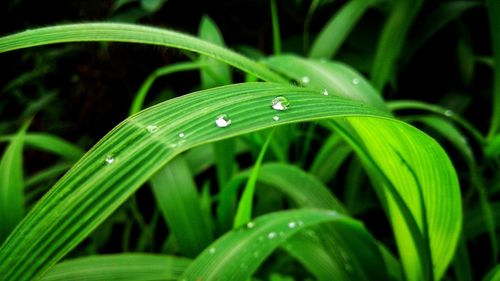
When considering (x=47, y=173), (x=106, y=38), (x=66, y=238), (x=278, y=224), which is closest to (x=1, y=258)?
(x=66, y=238)

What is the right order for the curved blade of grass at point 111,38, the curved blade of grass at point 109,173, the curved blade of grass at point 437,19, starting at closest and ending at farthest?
the curved blade of grass at point 109,173 → the curved blade of grass at point 111,38 → the curved blade of grass at point 437,19

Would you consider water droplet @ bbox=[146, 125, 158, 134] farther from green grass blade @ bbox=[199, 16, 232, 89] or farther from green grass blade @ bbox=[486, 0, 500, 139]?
green grass blade @ bbox=[486, 0, 500, 139]

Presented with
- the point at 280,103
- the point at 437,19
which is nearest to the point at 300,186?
the point at 280,103

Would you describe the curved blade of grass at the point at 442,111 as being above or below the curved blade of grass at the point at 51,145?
below

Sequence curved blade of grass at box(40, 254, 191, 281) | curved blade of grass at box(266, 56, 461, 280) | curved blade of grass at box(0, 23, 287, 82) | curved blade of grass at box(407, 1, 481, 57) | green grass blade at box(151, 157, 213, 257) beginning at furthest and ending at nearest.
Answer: curved blade of grass at box(407, 1, 481, 57) → green grass blade at box(151, 157, 213, 257) → curved blade of grass at box(40, 254, 191, 281) → curved blade of grass at box(266, 56, 461, 280) → curved blade of grass at box(0, 23, 287, 82)

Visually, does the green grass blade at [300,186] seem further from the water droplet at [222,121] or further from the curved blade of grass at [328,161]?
the water droplet at [222,121]

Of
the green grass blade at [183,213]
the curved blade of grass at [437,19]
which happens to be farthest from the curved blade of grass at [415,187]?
the curved blade of grass at [437,19]

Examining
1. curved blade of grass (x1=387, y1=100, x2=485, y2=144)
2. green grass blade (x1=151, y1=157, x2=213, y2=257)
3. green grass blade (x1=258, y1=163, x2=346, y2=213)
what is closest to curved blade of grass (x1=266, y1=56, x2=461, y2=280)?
green grass blade (x1=258, y1=163, x2=346, y2=213)

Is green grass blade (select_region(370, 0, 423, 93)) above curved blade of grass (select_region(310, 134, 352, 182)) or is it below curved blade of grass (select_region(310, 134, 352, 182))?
above
